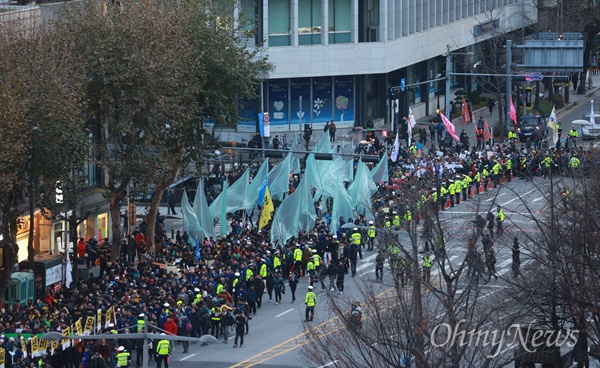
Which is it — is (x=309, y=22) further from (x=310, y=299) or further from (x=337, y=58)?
(x=310, y=299)

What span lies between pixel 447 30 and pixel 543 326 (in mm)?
56535

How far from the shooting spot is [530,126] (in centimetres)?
8362

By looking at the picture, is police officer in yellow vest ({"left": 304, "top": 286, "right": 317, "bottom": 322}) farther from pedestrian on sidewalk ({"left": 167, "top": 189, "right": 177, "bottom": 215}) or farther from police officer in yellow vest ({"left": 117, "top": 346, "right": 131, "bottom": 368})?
pedestrian on sidewalk ({"left": 167, "top": 189, "right": 177, "bottom": 215})

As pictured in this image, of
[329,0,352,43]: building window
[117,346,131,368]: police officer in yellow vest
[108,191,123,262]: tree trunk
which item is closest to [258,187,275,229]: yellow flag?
[108,191,123,262]: tree trunk

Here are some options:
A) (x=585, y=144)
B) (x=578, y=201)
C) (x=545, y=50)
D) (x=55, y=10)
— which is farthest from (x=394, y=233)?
(x=585, y=144)

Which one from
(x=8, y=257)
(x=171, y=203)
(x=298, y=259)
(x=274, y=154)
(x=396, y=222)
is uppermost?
(x=274, y=154)

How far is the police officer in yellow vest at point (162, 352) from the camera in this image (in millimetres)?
45562

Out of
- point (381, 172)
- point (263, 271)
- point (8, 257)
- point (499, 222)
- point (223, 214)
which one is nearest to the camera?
point (8, 257)

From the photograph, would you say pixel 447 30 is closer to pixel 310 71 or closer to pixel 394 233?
pixel 310 71

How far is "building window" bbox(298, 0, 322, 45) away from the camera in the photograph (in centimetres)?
8538

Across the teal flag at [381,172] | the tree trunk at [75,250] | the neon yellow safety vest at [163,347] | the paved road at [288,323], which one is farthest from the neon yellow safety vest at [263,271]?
the teal flag at [381,172]

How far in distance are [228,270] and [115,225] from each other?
5.94m

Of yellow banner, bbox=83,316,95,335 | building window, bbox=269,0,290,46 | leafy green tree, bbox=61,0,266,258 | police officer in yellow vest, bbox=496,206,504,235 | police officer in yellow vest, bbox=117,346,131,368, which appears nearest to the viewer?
police officer in yellow vest, bbox=117,346,131,368

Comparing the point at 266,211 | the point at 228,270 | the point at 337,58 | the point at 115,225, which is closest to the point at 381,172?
the point at 266,211
